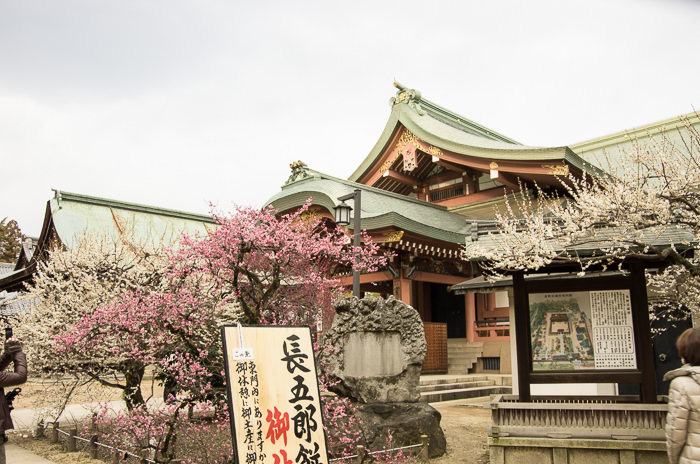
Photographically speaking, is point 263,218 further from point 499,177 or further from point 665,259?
point 499,177

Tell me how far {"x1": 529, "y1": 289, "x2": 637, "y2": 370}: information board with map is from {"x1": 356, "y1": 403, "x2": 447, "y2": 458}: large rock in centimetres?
172

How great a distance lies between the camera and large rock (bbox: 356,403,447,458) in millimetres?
7324

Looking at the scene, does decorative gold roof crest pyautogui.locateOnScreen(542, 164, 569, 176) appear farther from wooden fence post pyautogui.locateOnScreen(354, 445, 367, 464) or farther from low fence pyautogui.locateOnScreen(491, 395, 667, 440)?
wooden fence post pyautogui.locateOnScreen(354, 445, 367, 464)

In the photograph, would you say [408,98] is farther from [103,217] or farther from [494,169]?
[103,217]

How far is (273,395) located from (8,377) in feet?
7.92

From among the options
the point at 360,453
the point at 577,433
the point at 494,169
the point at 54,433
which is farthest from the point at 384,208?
the point at 577,433

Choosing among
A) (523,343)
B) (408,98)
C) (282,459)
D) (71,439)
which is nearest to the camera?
(282,459)

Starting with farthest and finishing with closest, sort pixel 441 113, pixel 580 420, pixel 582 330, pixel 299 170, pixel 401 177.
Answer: pixel 441 113, pixel 401 177, pixel 299 170, pixel 582 330, pixel 580 420

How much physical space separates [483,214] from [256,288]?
10647 millimetres

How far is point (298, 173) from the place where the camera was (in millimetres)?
18219

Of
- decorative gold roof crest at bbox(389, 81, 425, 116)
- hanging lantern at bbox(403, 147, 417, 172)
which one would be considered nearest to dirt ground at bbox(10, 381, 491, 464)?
hanging lantern at bbox(403, 147, 417, 172)

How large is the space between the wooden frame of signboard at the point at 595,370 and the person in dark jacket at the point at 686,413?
2757 millimetres

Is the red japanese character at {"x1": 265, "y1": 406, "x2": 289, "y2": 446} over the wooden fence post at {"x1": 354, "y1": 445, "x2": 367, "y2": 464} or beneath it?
over

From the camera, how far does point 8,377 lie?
4.83 metres
